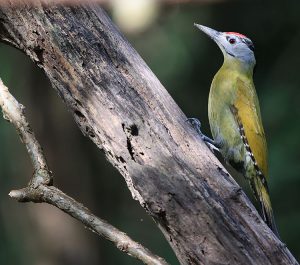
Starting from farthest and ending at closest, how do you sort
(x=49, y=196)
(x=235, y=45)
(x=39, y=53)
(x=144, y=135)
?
(x=235, y=45) → (x=39, y=53) → (x=144, y=135) → (x=49, y=196)

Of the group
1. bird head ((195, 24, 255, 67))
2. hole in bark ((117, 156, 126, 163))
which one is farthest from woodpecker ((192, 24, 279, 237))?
hole in bark ((117, 156, 126, 163))

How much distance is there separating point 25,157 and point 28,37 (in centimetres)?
376

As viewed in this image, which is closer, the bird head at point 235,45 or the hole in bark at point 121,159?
the hole in bark at point 121,159

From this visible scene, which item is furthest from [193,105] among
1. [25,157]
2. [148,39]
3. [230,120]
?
[230,120]

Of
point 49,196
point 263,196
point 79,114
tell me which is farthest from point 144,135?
→ point 263,196

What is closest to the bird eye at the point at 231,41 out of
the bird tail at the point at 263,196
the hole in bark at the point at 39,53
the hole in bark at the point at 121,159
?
the bird tail at the point at 263,196

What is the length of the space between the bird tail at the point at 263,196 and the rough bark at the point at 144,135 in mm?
1200

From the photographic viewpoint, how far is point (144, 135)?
287 centimetres

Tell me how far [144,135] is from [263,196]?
1.53 meters

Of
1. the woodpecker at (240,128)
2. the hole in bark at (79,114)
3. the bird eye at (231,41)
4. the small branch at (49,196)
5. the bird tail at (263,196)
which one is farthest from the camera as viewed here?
the bird eye at (231,41)

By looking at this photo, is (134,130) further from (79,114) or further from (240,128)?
(240,128)

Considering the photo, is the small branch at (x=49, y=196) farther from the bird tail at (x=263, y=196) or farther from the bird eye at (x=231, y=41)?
the bird eye at (x=231, y=41)

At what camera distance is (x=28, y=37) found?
10.0 feet

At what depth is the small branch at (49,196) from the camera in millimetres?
2674
